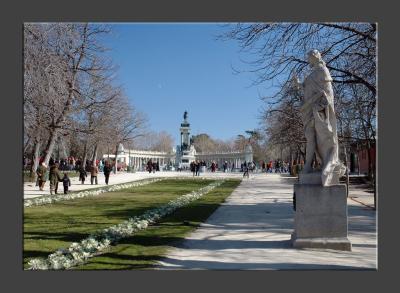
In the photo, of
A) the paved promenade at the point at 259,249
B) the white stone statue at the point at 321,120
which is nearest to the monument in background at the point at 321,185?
the white stone statue at the point at 321,120

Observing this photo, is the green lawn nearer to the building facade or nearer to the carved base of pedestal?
Answer: the carved base of pedestal

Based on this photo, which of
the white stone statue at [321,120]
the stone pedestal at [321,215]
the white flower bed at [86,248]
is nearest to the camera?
the white flower bed at [86,248]

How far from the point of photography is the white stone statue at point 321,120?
29.1 feet

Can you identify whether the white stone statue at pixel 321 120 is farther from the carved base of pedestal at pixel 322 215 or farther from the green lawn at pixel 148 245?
the green lawn at pixel 148 245

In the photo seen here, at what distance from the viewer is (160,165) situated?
6475 cm

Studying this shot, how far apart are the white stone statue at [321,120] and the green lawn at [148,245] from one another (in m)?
3.09

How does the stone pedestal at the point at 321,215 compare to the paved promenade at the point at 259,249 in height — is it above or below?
above

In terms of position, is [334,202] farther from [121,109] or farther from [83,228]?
[121,109]

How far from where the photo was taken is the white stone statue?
888 cm

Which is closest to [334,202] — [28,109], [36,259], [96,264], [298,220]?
[298,220]

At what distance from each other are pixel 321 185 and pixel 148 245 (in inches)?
134

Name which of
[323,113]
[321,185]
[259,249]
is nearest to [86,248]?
[259,249]

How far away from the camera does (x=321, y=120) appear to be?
891 centimetres

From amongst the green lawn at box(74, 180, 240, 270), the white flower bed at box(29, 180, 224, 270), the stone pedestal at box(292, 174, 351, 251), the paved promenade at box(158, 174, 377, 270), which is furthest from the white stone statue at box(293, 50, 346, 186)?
the white flower bed at box(29, 180, 224, 270)
